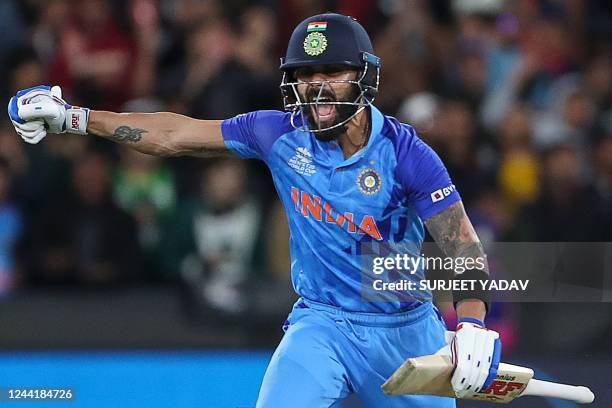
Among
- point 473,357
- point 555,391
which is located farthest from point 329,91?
point 555,391

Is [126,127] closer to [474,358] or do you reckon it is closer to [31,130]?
[31,130]

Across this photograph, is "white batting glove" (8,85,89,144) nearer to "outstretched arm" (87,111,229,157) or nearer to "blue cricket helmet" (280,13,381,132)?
"outstretched arm" (87,111,229,157)

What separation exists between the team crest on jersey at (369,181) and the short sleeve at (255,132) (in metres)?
0.40

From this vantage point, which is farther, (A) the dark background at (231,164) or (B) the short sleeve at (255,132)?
(A) the dark background at (231,164)

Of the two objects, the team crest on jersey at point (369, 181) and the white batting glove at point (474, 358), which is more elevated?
the team crest on jersey at point (369, 181)

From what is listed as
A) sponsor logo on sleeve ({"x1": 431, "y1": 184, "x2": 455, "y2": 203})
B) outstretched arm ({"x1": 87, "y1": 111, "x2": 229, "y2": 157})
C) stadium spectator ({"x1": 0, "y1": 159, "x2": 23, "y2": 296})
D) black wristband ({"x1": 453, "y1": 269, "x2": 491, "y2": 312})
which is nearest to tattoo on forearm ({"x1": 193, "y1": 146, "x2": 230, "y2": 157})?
outstretched arm ({"x1": 87, "y1": 111, "x2": 229, "y2": 157})

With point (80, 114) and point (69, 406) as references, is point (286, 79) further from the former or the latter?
point (69, 406)

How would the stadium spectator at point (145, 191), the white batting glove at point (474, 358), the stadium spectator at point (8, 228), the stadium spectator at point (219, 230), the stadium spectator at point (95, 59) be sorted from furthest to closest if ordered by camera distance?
the stadium spectator at point (95, 59) → the stadium spectator at point (145, 191) → the stadium spectator at point (8, 228) → the stadium spectator at point (219, 230) → the white batting glove at point (474, 358)

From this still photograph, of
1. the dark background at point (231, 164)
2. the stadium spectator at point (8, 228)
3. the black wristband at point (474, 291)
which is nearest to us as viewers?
the black wristband at point (474, 291)

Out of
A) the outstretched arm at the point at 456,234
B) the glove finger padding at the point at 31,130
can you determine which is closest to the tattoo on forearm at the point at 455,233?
the outstretched arm at the point at 456,234

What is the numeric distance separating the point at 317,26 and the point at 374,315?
113 centimetres

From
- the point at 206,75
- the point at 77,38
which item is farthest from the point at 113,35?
the point at 206,75

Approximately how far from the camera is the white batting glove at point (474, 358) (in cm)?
426

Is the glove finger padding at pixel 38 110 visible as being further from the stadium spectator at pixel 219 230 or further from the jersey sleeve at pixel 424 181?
the stadium spectator at pixel 219 230
